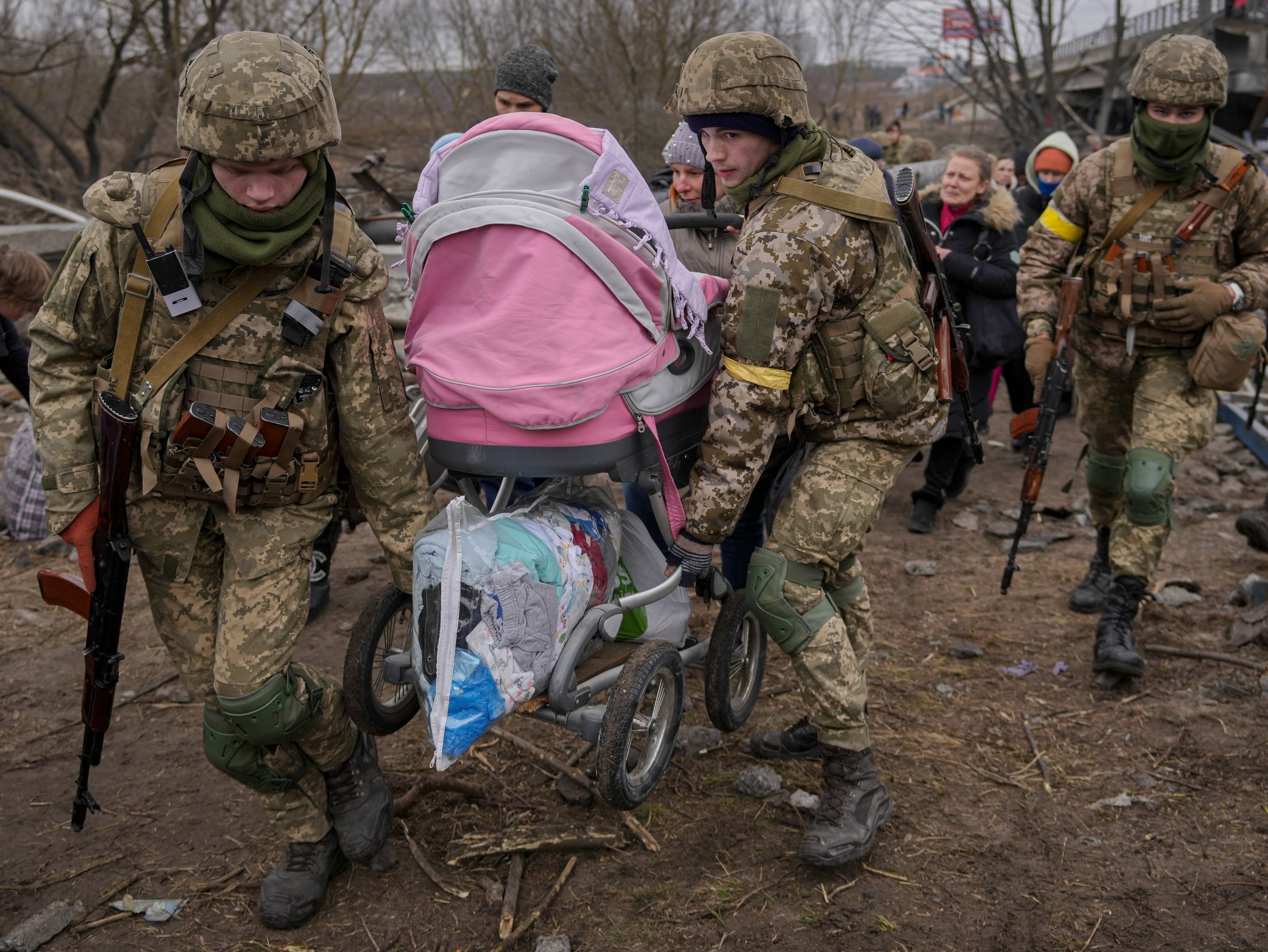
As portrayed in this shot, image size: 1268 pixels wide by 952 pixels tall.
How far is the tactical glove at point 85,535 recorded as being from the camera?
283 cm

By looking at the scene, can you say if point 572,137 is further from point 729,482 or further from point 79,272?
point 79,272

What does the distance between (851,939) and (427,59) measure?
1755cm

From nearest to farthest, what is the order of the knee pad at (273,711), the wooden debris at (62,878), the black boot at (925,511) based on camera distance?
the knee pad at (273,711)
the wooden debris at (62,878)
the black boot at (925,511)

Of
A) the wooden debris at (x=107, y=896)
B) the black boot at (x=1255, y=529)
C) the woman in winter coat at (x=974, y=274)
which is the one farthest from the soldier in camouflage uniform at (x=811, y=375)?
the black boot at (x=1255, y=529)

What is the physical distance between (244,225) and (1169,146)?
359 cm

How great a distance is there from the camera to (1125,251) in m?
4.50

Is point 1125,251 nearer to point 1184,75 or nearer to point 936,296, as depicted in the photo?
point 1184,75

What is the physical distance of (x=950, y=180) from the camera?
6.38 meters

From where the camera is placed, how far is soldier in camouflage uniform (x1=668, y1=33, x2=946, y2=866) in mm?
2988

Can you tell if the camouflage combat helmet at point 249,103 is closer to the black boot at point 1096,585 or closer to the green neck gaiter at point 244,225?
the green neck gaiter at point 244,225

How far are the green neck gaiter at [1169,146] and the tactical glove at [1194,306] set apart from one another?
0.45 m

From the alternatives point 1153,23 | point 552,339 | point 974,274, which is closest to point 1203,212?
point 974,274

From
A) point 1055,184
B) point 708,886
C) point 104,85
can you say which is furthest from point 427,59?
point 708,886

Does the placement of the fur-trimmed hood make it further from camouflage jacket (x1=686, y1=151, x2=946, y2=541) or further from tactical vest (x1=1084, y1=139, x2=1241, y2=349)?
camouflage jacket (x1=686, y1=151, x2=946, y2=541)
